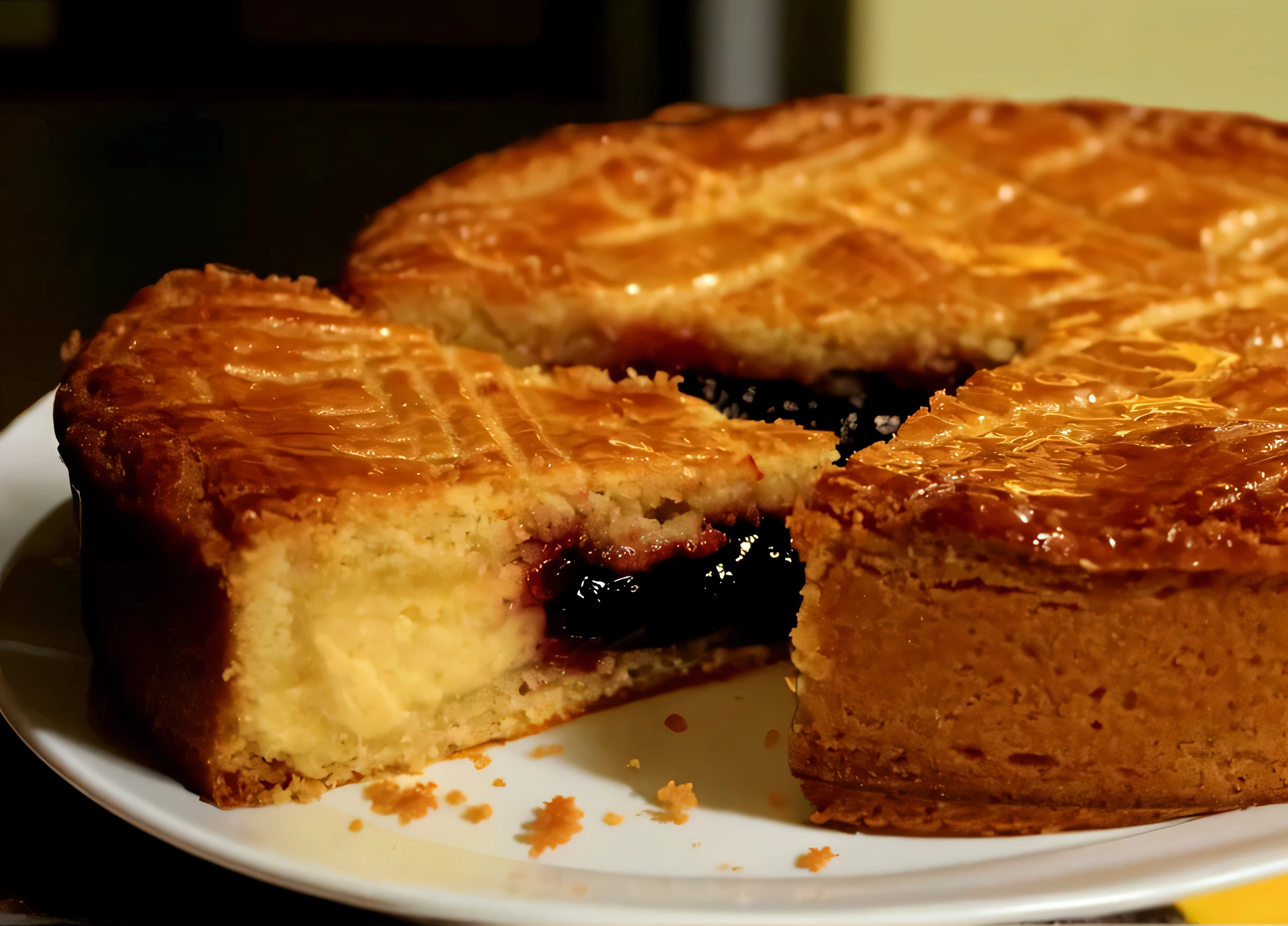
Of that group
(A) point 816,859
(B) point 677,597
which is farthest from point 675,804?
Answer: (B) point 677,597

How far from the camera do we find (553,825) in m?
1.63

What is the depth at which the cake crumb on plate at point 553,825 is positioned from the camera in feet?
5.24

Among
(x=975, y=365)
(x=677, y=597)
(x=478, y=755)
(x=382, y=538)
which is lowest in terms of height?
(x=478, y=755)

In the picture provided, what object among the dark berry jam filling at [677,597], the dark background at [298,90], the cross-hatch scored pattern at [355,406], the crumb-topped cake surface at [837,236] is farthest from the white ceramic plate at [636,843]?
the dark background at [298,90]

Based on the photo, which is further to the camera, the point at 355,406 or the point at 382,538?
the point at 355,406

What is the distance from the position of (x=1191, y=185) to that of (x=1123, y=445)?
56.2 inches

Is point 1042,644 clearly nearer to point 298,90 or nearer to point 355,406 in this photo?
point 355,406

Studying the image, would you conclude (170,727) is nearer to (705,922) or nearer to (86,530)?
(86,530)

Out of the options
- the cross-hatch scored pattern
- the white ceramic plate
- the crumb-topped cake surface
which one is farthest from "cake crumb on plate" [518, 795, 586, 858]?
the crumb-topped cake surface

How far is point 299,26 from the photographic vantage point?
5328 millimetres

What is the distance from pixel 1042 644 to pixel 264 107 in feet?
15.3

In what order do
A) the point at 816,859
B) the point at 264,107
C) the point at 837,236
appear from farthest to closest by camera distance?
the point at 264,107 → the point at 837,236 → the point at 816,859

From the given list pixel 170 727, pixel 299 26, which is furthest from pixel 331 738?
pixel 299 26

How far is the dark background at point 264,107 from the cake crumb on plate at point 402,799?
211 centimetres
